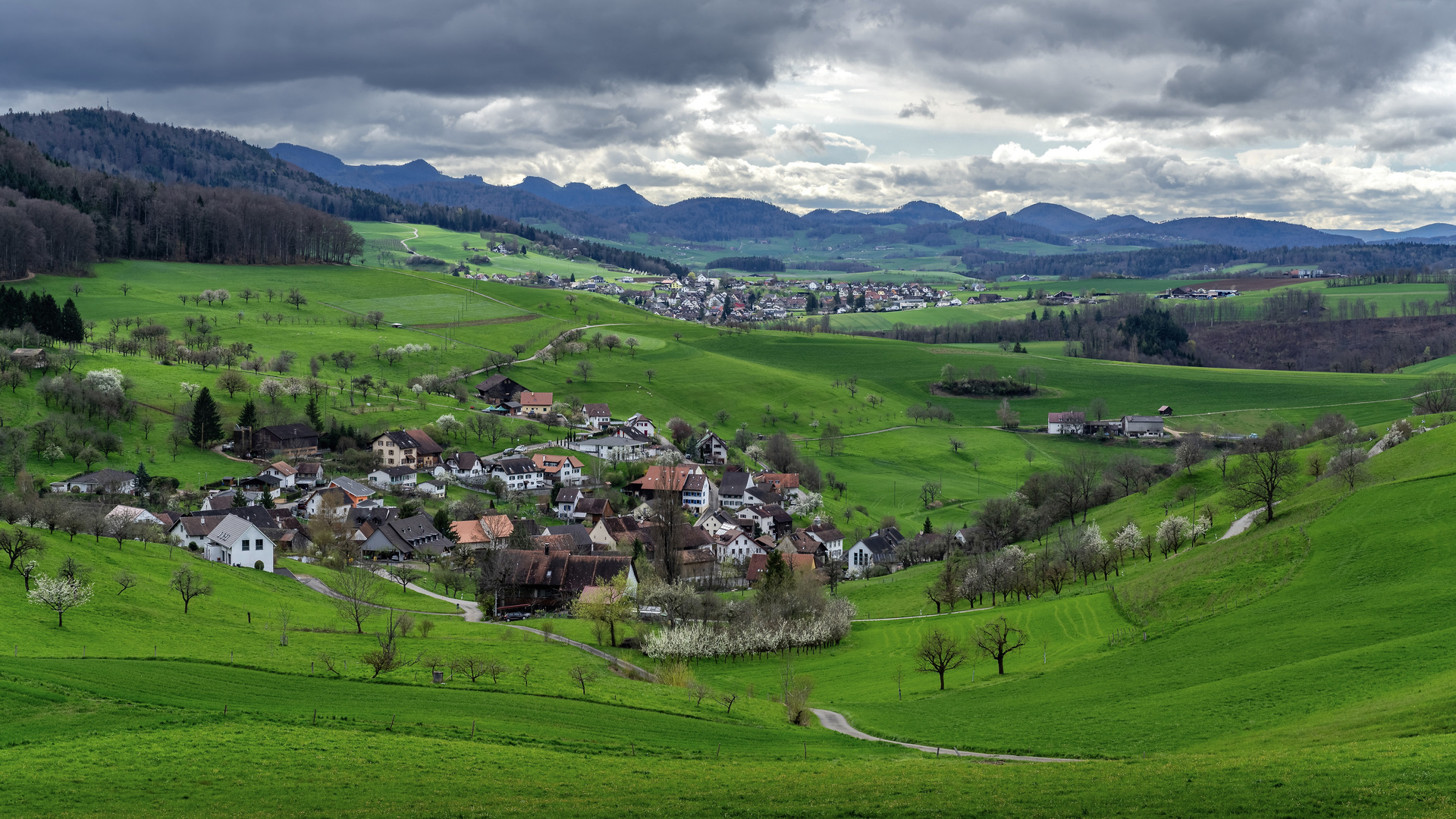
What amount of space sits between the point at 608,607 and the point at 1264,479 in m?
41.1

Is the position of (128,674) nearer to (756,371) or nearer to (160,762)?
(160,762)

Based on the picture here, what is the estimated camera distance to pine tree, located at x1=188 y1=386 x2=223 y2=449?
10138 centimetres

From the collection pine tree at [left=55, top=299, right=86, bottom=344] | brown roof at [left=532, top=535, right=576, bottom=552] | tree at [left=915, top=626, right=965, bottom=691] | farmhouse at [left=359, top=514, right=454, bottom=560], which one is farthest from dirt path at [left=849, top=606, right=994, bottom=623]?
pine tree at [left=55, top=299, right=86, bottom=344]

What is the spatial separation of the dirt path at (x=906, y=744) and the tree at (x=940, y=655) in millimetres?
7059

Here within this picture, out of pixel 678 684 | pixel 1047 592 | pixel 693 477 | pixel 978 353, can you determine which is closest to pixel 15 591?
pixel 678 684

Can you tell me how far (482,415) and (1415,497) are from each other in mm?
97592

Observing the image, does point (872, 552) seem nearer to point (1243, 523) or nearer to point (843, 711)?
point (1243, 523)

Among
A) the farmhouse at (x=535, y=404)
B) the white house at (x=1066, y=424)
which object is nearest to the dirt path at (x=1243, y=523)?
the white house at (x=1066, y=424)

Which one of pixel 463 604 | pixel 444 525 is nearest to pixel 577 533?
pixel 444 525

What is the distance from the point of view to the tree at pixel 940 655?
153 ft

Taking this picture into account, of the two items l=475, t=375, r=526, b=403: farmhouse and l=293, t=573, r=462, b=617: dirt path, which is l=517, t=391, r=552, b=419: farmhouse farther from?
l=293, t=573, r=462, b=617: dirt path

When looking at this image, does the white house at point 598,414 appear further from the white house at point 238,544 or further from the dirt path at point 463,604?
the white house at point 238,544

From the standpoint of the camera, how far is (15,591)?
4262 centimetres

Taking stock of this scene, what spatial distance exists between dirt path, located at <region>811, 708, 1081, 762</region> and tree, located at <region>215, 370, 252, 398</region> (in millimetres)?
95524
